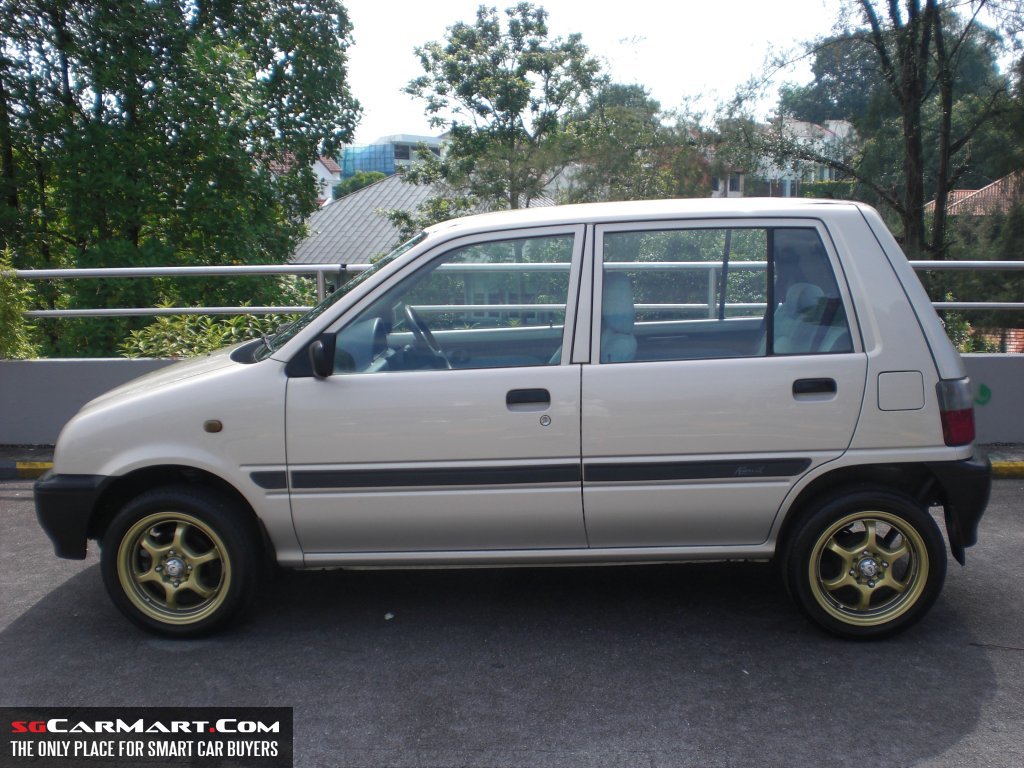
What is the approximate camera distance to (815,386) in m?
3.97

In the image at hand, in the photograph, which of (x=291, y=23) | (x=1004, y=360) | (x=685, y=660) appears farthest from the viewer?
(x=291, y=23)

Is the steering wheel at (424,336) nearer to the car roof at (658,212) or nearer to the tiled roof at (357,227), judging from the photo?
the car roof at (658,212)

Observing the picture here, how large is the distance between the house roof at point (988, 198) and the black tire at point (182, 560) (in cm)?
1835

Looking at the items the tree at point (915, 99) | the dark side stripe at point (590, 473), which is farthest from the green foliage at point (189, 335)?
the tree at point (915, 99)

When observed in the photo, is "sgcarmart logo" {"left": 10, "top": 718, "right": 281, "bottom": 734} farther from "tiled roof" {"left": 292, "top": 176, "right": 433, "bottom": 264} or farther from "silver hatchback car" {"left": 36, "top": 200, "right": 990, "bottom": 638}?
"tiled roof" {"left": 292, "top": 176, "right": 433, "bottom": 264}

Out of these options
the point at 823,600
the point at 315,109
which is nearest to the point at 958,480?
the point at 823,600

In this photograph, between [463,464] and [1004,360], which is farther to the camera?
[1004,360]

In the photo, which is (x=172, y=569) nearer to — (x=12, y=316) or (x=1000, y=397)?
(x=12, y=316)

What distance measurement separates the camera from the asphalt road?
3305 mm

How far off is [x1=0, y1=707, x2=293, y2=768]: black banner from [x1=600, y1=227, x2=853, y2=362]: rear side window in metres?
2.00

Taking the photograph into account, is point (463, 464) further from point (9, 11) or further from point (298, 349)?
point (9, 11)

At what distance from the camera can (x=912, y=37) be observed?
17.6 meters

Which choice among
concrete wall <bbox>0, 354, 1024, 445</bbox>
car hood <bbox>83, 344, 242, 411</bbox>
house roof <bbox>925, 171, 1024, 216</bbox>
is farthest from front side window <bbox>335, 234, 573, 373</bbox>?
house roof <bbox>925, 171, 1024, 216</bbox>

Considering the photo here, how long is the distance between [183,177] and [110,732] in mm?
10337
